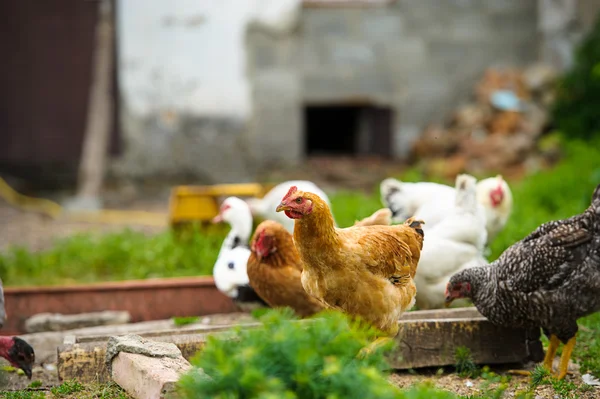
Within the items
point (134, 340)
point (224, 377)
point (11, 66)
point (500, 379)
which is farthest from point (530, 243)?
point (11, 66)

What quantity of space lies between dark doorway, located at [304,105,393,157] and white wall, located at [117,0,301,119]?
79.4 inches

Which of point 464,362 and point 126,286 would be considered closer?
point 464,362

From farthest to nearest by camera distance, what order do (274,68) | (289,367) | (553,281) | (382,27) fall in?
1. (382,27)
2. (274,68)
3. (553,281)
4. (289,367)

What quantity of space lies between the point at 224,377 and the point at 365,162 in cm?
1060

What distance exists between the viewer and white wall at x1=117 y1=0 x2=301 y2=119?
40.5 feet

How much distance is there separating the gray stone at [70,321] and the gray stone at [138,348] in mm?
2147

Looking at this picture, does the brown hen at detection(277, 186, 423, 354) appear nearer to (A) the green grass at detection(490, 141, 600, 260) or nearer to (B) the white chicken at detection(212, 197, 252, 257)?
(B) the white chicken at detection(212, 197, 252, 257)

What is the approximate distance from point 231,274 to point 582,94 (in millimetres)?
8068

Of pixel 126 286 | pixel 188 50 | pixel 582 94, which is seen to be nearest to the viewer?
pixel 126 286

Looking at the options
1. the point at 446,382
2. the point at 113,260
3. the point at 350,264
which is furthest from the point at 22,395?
the point at 113,260

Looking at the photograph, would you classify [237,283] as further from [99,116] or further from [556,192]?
[99,116]

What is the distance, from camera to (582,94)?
12062 millimetres

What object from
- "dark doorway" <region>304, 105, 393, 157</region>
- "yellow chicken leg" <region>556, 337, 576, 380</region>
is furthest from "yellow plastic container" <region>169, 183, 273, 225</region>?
→ "dark doorway" <region>304, 105, 393, 157</region>

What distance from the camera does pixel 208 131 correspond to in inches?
499
